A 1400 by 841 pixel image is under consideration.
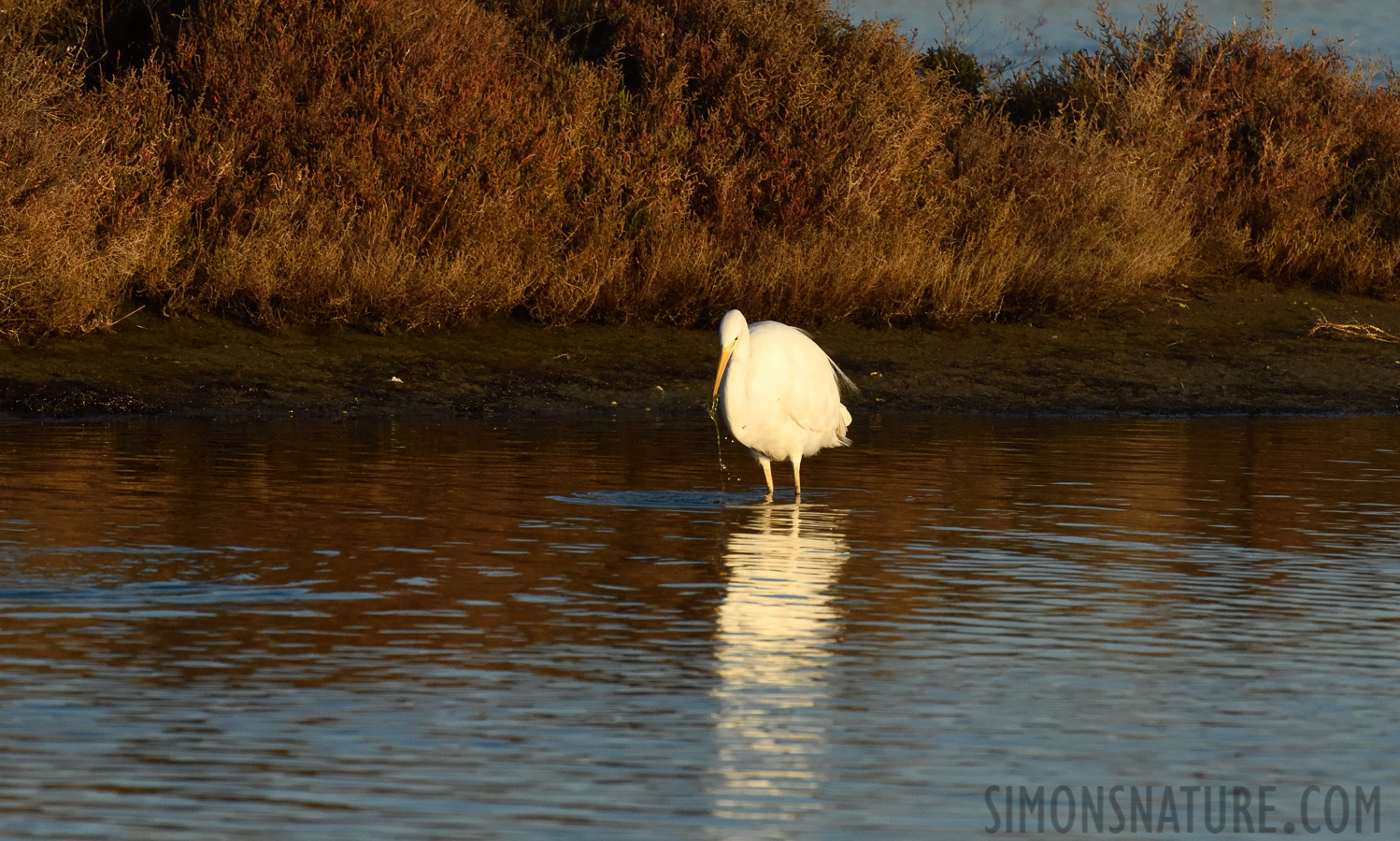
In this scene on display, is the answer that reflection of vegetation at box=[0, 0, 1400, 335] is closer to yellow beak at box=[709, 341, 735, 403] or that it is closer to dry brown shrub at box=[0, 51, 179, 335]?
dry brown shrub at box=[0, 51, 179, 335]

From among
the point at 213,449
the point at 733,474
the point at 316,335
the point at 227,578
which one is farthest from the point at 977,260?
the point at 227,578

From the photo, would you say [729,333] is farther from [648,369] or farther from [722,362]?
[648,369]

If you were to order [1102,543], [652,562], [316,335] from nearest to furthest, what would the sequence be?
[652,562], [1102,543], [316,335]

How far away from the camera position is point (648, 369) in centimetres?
1761

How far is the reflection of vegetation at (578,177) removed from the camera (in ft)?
55.5

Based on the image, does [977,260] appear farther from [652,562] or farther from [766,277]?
[652,562]

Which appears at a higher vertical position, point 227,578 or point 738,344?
point 738,344

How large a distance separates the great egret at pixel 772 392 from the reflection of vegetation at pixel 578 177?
5.97 meters

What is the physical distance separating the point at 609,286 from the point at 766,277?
146 centimetres

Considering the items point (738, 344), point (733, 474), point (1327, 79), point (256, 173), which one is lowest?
point (733, 474)

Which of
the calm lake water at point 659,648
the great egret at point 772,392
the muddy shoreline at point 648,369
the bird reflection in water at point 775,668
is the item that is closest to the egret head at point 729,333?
the great egret at point 772,392

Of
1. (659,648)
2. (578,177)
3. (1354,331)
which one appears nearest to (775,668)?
(659,648)

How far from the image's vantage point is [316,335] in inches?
675

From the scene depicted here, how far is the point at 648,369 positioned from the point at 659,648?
36.3 ft
